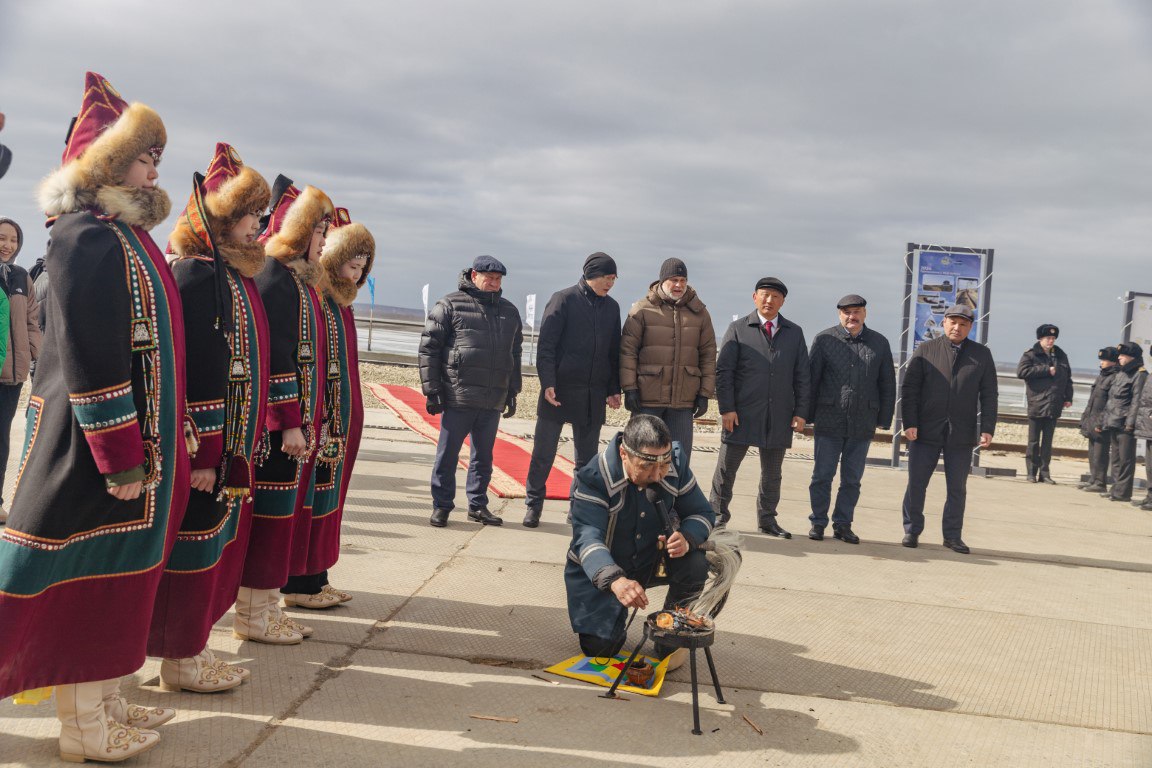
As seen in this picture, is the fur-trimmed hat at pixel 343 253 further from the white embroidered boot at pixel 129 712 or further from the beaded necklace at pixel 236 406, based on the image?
the white embroidered boot at pixel 129 712

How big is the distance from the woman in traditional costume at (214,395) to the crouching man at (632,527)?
4.76 feet

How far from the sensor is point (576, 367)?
23.6 ft

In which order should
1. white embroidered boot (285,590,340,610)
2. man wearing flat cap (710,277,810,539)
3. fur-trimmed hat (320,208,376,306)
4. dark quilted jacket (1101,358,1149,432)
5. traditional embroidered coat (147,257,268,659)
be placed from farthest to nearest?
dark quilted jacket (1101,358,1149,432) < man wearing flat cap (710,277,810,539) < white embroidered boot (285,590,340,610) < fur-trimmed hat (320,208,376,306) < traditional embroidered coat (147,257,268,659)

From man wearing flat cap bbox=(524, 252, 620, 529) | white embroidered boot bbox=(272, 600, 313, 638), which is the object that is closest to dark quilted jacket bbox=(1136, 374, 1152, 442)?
man wearing flat cap bbox=(524, 252, 620, 529)

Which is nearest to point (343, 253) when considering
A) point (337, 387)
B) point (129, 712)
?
point (337, 387)

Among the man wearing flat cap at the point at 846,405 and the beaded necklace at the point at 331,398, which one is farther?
the man wearing flat cap at the point at 846,405

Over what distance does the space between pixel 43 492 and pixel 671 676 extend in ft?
8.65

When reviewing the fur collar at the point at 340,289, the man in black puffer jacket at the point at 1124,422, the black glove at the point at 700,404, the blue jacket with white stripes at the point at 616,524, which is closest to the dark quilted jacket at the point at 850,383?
the black glove at the point at 700,404

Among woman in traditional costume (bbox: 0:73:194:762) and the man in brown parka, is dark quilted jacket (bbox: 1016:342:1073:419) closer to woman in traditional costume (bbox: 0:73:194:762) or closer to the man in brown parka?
the man in brown parka

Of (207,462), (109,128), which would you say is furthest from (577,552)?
(109,128)

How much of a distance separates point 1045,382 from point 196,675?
38.2ft

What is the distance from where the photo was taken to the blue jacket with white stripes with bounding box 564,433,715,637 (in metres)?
4.20

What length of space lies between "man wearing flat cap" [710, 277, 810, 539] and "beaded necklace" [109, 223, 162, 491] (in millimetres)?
4961

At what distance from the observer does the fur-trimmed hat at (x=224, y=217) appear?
3443 mm
